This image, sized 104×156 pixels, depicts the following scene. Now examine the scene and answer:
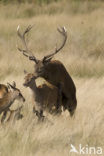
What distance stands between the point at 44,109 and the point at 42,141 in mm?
1295

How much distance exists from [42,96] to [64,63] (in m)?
4.99

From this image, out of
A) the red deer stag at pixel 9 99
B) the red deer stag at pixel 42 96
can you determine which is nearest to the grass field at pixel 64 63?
the red deer stag at pixel 42 96

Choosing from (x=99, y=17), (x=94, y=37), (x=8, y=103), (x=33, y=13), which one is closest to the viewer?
(x=8, y=103)

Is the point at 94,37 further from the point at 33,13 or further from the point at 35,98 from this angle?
the point at 35,98

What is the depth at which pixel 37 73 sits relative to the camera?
8.53m

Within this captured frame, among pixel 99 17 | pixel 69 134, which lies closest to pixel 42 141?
pixel 69 134

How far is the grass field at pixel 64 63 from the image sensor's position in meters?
7.41

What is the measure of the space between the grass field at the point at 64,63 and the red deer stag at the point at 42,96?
12 centimetres

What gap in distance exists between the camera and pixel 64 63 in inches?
538

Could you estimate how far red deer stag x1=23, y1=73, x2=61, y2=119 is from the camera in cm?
841

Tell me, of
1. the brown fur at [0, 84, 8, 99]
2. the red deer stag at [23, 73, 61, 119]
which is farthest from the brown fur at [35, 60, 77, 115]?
the brown fur at [0, 84, 8, 99]

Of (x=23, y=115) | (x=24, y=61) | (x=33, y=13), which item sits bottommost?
(x=33, y=13)

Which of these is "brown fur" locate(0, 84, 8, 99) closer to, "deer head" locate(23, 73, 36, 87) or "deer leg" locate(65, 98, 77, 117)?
"deer head" locate(23, 73, 36, 87)

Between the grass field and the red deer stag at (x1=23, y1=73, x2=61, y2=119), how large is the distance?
12 cm
